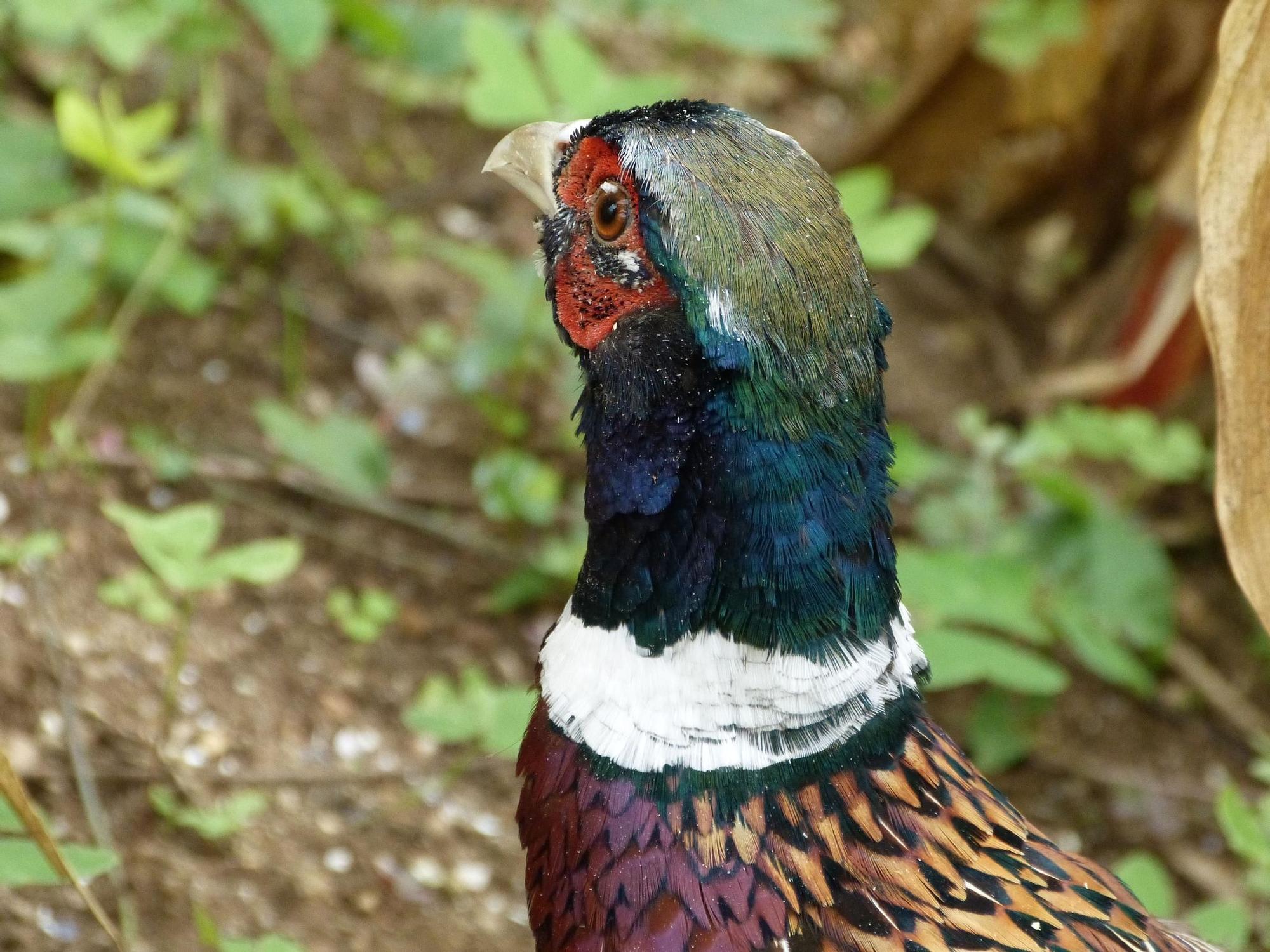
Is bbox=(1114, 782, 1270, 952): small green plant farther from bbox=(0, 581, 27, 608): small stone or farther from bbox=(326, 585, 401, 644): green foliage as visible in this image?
bbox=(0, 581, 27, 608): small stone

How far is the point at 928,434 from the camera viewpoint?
5035 mm

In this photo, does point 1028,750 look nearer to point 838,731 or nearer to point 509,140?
point 838,731

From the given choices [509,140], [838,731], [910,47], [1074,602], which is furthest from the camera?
[910,47]

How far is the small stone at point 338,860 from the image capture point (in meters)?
2.95

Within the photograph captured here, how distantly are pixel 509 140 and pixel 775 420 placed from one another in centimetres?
74

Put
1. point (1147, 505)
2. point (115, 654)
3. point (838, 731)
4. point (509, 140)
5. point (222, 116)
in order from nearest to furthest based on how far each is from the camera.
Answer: point (838, 731) → point (509, 140) → point (115, 654) → point (222, 116) → point (1147, 505)

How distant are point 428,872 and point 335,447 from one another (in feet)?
3.82

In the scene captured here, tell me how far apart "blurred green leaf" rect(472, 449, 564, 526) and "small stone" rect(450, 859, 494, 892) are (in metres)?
1.00

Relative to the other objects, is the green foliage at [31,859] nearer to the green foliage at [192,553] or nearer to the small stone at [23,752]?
the green foliage at [192,553]

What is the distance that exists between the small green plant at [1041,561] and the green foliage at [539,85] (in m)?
1.31

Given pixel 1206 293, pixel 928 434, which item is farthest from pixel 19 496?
pixel 928 434

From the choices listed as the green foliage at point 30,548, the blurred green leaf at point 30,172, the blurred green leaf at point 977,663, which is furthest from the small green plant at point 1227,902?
the blurred green leaf at point 30,172

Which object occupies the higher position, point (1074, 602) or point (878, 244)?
point (878, 244)

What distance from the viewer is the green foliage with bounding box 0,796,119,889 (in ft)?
6.07
